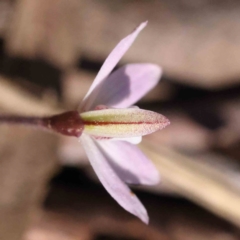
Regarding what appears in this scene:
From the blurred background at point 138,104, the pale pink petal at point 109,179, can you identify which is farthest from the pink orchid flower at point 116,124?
the blurred background at point 138,104

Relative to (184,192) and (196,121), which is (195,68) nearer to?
(196,121)

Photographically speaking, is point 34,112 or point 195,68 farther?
point 195,68

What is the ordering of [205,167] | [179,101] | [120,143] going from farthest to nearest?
[179,101]
[205,167]
[120,143]

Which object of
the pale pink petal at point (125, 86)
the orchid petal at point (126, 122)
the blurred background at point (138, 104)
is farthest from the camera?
the blurred background at point (138, 104)

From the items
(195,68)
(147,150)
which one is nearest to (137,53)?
(195,68)

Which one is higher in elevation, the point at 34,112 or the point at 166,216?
the point at 34,112

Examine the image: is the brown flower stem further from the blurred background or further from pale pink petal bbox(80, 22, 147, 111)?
the blurred background

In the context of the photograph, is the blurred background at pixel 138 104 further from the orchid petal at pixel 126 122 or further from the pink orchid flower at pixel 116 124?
the orchid petal at pixel 126 122

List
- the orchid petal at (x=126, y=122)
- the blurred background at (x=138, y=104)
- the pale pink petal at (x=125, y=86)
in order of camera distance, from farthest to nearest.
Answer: the blurred background at (x=138, y=104) → the pale pink petal at (x=125, y=86) → the orchid petal at (x=126, y=122)
